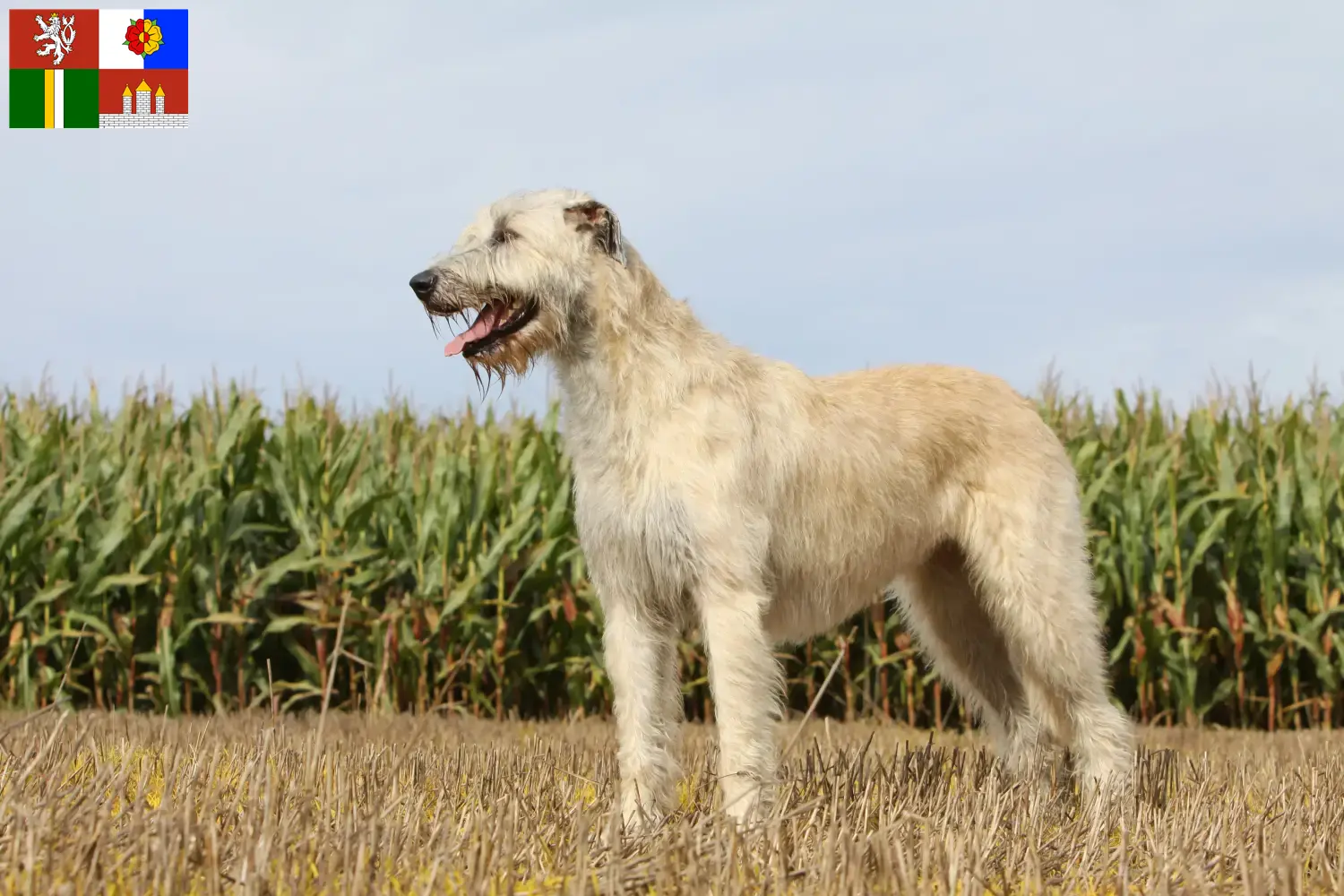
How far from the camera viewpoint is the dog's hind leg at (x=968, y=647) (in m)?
6.40

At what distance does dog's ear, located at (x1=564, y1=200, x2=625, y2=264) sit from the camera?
508 cm

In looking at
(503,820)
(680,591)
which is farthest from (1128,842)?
(503,820)

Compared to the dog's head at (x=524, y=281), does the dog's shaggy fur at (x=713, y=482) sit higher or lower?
lower

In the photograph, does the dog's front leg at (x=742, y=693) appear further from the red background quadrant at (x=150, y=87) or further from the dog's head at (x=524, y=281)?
the red background quadrant at (x=150, y=87)

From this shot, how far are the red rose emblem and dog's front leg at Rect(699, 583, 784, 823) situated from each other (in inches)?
237

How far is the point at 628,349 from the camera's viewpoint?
16.5 feet

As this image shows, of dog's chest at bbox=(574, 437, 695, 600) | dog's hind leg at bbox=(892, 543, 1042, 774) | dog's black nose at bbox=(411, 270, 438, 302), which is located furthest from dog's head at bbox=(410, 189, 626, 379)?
dog's hind leg at bbox=(892, 543, 1042, 774)

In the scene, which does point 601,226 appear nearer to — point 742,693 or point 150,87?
point 742,693

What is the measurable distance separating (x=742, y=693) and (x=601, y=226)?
1.85 meters

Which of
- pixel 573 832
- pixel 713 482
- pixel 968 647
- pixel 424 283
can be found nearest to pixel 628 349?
pixel 713 482

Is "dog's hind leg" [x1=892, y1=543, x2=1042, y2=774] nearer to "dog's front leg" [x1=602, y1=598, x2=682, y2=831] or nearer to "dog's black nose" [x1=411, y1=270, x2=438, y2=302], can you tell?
"dog's front leg" [x1=602, y1=598, x2=682, y2=831]

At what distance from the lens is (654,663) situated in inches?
202

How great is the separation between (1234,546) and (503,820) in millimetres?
8389

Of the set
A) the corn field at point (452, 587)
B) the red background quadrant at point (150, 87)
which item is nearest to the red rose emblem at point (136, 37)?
the red background quadrant at point (150, 87)
